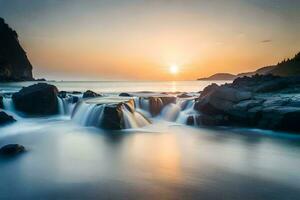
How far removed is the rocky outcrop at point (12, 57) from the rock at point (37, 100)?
3732 inches

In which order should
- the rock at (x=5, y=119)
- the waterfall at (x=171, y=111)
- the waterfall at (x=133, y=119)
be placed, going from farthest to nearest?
the waterfall at (x=171, y=111)
the rock at (x=5, y=119)
the waterfall at (x=133, y=119)

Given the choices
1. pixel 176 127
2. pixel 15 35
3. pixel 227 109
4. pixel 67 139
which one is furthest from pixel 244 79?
pixel 15 35

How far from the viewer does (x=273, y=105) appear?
21.9 meters

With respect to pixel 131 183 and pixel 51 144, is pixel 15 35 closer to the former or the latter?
pixel 51 144

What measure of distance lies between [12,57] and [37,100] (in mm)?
117103

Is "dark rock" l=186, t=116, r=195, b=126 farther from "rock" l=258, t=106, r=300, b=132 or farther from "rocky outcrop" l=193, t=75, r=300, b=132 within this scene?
"rock" l=258, t=106, r=300, b=132

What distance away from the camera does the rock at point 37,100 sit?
28609 mm

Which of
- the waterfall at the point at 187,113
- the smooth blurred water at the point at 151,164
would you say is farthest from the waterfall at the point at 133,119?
the waterfall at the point at 187,113

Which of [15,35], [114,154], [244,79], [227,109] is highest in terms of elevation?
[15,35]

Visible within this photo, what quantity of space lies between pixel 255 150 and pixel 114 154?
8116 millimetres

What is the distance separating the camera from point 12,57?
132 m

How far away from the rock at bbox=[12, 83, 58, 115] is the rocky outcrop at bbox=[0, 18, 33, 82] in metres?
94.8

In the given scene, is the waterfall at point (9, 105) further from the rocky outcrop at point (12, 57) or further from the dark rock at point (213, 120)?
the rocky outcrop at point (12, 57)

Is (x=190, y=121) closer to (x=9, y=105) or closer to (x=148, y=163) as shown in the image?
(x=148, y=163)
